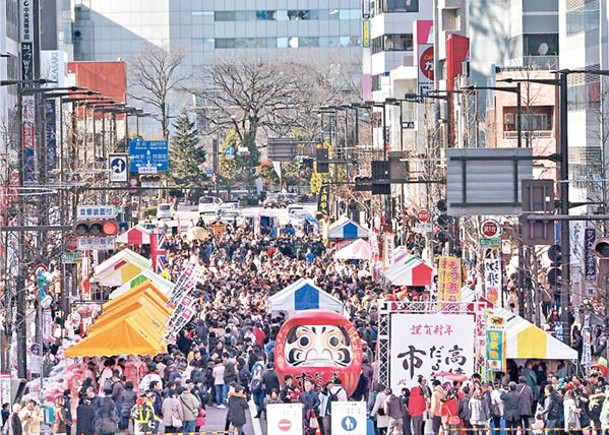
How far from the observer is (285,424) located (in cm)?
2527

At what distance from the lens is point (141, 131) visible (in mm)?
144750

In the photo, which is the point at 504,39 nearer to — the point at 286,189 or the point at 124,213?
the point at 124,213

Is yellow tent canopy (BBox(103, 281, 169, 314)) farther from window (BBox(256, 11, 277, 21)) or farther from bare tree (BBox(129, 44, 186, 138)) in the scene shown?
window (BBox(256, 11, 277, 21))

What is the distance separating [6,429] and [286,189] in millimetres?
99663

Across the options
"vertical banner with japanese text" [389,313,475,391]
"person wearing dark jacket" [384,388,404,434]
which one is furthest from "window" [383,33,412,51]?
Answer: "person wearing dark jacket" [384,388,404,434]

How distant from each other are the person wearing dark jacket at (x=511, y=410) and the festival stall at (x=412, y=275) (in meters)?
17.6

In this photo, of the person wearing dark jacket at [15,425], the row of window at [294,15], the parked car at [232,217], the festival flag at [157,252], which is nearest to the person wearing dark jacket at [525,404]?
the person wearing dark jacket at [15,425]

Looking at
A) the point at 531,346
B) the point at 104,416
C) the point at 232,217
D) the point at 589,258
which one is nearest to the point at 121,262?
the point at 589,258

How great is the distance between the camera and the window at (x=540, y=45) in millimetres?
68938

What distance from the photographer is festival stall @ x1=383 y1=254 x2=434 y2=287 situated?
44750 millimetres

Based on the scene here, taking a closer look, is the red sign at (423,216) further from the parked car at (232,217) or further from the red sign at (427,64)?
the red sign at (427,64)

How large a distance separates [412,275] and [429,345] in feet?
52.2

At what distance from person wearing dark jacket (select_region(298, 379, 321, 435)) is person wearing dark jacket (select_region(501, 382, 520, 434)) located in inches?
110

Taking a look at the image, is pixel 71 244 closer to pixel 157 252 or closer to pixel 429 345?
pixel 157 252
